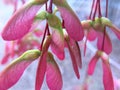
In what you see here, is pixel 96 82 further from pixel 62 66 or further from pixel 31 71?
pixel 31 71

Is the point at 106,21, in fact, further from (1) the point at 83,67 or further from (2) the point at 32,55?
(1) the point at 83,67

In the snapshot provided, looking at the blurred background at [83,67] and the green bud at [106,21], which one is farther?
the blurred background at [83,67]

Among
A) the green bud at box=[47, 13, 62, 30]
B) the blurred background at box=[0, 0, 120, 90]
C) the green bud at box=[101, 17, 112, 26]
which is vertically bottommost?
the blurred background at box=[0, 0, 120, 90]

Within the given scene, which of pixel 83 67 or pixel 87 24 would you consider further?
pixel 83 67

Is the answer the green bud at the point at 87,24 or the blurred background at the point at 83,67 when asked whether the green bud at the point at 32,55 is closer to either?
the green bud at the point at 87,24

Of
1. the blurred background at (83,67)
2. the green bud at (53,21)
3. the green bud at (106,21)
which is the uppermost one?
the green bud at (53,21)

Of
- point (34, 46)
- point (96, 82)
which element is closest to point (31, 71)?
point (96, 82)

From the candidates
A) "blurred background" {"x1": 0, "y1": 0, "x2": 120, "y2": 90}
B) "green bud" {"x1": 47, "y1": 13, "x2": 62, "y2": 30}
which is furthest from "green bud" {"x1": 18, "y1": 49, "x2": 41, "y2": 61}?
"blurred background" {"x1": 0, "y1": 0, "x2": 120, "y2": 90}

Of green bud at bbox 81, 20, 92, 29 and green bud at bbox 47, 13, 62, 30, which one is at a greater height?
green bud at bbox 47, 13, 62, 30

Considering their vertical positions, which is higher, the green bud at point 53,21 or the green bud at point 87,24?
the green bud at point 53,21

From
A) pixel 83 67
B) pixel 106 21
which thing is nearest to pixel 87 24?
pixel 106 21

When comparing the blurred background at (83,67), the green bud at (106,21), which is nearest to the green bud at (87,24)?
the green bud at (106,21)

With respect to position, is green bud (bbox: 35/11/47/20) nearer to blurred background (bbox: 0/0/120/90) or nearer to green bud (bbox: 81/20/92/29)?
green bud (bbox: 81/20/92/29)
